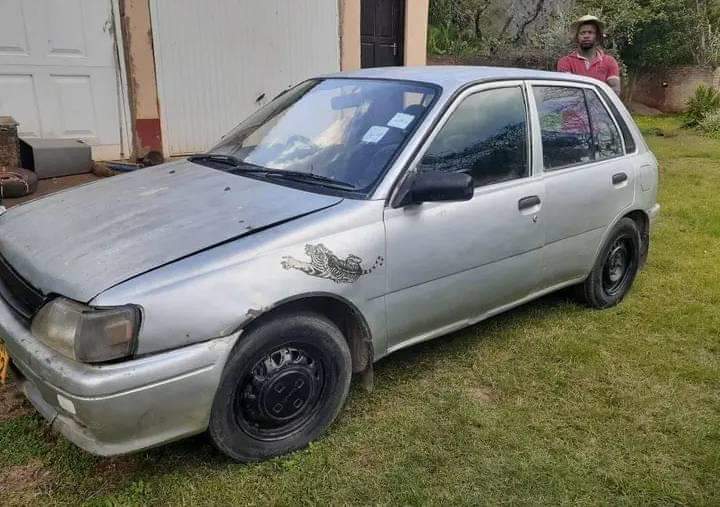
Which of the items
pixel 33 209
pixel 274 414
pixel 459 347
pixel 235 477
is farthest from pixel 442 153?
pixel 33 209

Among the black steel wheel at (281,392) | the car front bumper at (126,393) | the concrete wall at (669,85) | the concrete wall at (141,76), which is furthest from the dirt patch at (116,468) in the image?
the concrete wall at (669,85)

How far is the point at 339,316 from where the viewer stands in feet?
9.13

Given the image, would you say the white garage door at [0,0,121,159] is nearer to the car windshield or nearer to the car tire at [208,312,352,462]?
the car windshield

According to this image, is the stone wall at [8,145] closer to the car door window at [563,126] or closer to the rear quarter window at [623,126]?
the car door window at [563,126]

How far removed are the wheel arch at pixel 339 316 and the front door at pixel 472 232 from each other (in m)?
0.14

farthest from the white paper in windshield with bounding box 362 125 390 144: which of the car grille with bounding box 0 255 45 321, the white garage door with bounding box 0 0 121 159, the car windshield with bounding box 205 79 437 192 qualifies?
the white garage door with bounding box 0 0 121 159

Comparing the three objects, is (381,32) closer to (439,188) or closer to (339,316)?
(439,188)

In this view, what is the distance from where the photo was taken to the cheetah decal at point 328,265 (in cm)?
248

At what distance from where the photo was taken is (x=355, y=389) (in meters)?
3.19

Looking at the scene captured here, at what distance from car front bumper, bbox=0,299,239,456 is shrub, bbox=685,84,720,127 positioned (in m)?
14.1

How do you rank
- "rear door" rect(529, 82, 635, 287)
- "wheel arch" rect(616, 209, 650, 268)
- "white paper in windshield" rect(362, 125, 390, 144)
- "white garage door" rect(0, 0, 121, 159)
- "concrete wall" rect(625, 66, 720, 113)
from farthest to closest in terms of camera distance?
"concrete wall" rect(625, 66, 720, 113)
"white garage door" rect(0, 0, 121, 159)
"wheel arch" rect(616, 209, 650, 268)
"rear door" rect(529, 82, 635, 287)
"white paper in windshield" rect(362, 125, 390, 144)

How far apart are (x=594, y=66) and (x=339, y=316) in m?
4.27

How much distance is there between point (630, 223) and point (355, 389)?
2317 mm

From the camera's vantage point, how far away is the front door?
9.44ft
